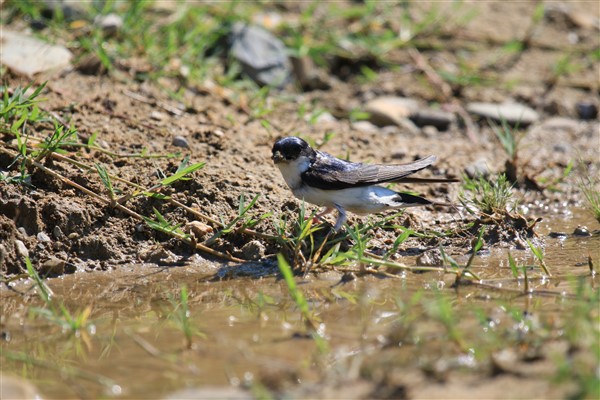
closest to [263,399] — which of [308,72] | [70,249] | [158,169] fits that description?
[70,249]

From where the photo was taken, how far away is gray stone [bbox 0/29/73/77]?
6605 millimetres

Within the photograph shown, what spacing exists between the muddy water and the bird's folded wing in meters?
0.72

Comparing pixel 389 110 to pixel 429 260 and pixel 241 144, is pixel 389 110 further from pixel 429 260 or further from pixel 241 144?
pixel 429 260

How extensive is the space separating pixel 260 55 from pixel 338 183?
9.80 feet

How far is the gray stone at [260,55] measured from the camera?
7.88 m

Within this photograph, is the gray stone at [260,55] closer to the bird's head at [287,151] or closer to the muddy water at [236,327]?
the bird's head at [287,151]

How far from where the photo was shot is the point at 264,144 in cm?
651

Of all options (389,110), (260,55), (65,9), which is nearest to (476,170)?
(389,110)

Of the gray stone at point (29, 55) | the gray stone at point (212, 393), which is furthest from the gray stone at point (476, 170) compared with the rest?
the gray stone at point (212, 393)

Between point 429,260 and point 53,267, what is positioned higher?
point 429,260

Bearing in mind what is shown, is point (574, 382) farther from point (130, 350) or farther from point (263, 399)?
point (130, 350)

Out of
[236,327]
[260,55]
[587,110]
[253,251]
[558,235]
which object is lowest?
[253,251]

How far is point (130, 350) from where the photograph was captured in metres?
3.72

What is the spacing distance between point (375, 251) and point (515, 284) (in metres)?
1.02
